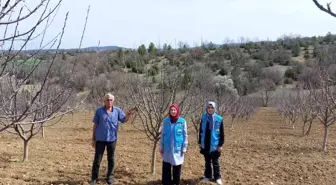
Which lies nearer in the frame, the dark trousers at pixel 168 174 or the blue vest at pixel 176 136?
the blue vest at pixel 176 136

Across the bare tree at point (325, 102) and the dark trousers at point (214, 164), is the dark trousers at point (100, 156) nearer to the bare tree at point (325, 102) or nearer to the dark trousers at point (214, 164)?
the dark trousers at point (214, 164)

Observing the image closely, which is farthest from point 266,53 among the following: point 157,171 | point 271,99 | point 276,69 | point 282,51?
point 157,171

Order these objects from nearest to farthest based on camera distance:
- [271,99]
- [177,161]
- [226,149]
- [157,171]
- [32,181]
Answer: [177,161] < [32,181] < [157,171] < [226,149] < [271,99]

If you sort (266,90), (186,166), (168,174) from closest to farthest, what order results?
(168,174) < (186,166) < (266,90)

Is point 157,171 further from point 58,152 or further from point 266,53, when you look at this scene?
point 266,53

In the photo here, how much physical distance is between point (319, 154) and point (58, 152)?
7149 millimetres

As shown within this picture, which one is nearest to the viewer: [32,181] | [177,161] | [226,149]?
[177,161]

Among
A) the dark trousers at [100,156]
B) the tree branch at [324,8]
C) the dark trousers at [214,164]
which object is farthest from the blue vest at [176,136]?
the tree branch at [324,8]

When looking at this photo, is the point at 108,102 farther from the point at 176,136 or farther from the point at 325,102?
the point at 325,102

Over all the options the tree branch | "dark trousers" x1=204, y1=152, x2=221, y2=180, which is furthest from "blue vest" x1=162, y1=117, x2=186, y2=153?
the tree branch

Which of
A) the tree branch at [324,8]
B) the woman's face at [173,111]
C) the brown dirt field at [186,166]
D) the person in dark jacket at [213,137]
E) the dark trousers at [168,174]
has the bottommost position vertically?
the brown dirt field at [186,166]

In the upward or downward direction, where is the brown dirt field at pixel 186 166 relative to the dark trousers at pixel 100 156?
downward

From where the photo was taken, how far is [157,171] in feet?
26.0

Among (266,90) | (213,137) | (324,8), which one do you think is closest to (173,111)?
(213,137)
